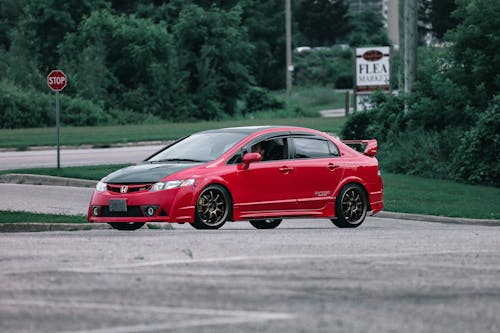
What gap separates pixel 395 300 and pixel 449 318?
86 centimetres

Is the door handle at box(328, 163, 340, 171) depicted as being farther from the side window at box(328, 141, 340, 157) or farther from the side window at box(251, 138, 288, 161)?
the side window at box(251, 138, 288, 161)

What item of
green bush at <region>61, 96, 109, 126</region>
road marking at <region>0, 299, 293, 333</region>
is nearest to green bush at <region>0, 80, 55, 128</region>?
green bush at <region>61, 96, 109, 126</region>

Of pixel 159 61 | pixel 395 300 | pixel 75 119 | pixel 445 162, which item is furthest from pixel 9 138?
pixel 395 300

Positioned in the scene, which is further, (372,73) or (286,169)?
(372,73)

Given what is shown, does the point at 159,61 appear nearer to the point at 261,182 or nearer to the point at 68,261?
the point at 261,182

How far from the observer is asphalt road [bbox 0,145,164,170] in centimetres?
3294

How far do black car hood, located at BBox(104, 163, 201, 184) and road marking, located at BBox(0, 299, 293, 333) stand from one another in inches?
299

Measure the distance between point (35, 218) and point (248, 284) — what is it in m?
9.03

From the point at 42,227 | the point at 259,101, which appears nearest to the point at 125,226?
the point at 42,227

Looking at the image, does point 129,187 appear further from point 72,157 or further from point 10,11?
point 10,11

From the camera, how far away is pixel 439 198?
2578cm

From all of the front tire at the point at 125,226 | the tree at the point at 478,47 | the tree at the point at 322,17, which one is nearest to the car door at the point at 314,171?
the front tire at the point at 125,226

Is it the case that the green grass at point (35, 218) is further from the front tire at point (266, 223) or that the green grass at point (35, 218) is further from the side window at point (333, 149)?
the side window at point (333, 149)

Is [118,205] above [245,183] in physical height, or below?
below
